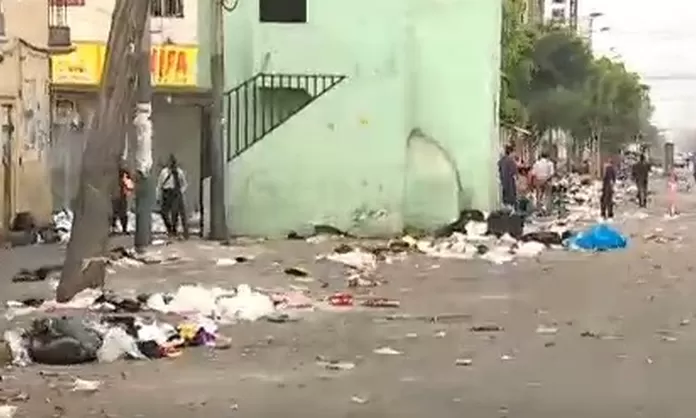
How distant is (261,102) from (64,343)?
19.7 metres

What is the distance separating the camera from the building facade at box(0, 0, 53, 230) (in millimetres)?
28938

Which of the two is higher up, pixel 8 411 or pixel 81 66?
pixel 81 66

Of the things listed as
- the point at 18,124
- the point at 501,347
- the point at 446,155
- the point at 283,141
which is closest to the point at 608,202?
the point at 446,155

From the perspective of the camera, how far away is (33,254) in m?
25.5

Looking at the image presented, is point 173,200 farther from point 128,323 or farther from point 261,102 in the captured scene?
point 128,323

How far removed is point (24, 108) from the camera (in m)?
30.3

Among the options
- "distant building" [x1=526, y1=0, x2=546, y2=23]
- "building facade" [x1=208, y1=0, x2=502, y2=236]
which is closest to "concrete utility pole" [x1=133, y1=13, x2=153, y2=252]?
"building facade" [x1=208, y1=0, x2=502, y2=236]

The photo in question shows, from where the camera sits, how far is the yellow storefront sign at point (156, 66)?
3591 cm

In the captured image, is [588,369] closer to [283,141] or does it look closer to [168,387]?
[168,387]

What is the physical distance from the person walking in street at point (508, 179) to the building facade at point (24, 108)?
1007 centimetres

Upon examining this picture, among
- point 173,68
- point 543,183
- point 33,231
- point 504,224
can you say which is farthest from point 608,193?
point 33,231

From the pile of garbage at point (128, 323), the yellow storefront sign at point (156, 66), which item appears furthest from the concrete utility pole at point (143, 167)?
the pile of garbage at point (128, 323)

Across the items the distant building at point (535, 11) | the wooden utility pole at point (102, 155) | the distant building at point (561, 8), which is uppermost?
the distant building at point (561, 8)

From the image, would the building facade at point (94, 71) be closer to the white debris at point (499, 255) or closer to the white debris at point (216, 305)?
the white debris at point (499, 255)
